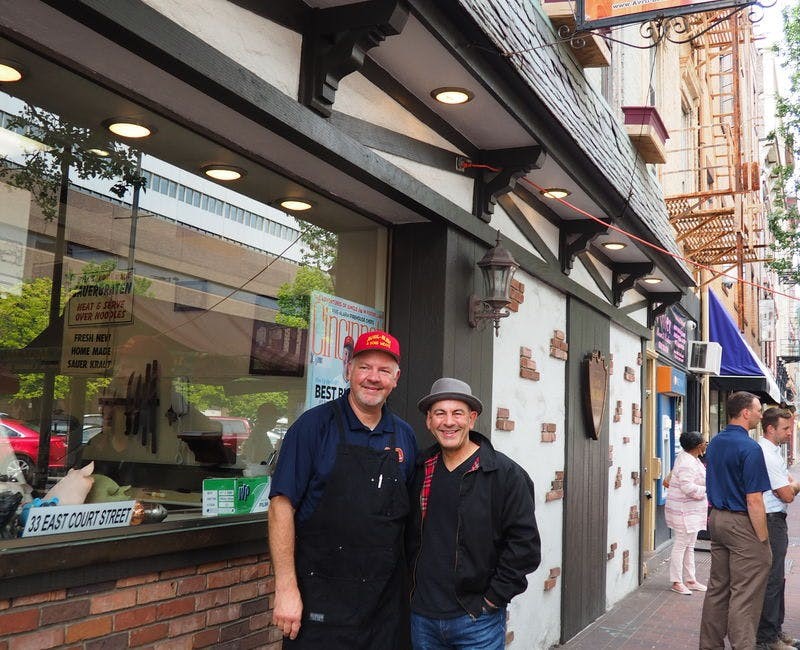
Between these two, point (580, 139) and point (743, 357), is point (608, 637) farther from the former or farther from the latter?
point (743, 357)

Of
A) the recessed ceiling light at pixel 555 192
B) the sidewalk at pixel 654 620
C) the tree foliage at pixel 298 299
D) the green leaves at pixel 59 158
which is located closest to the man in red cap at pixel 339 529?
the tree foliage at pixel 298 299

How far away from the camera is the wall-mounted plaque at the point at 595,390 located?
792 centimetres

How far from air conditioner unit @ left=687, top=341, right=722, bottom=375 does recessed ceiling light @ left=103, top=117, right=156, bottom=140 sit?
12.7 m

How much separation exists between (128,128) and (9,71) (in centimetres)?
64

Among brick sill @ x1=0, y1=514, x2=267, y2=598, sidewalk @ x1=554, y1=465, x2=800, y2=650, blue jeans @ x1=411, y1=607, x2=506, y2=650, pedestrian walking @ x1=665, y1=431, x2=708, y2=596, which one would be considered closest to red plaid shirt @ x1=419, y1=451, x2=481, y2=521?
blue jeans @ x1=411, y1=607, x2=506, y2=650

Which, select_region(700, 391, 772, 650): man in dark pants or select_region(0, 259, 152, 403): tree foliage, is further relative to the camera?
select_region(700, 391, 772, 650): man in dark pants

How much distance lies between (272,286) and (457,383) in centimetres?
164

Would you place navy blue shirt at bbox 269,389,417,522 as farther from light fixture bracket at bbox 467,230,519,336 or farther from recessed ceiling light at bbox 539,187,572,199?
recessed ceiling light at bbox 539,187,572,199

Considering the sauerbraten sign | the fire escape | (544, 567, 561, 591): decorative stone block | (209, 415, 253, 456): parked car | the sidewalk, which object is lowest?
the sidewalk

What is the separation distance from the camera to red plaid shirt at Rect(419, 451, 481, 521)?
3.60 meters

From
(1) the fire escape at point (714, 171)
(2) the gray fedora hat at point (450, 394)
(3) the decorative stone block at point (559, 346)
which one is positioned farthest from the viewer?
(1) the fire escape at point (714, 171)

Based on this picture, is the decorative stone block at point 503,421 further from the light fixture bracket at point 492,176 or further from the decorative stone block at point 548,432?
the light fixture bracket at point 492,176

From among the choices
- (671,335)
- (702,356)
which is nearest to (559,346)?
(671,335)

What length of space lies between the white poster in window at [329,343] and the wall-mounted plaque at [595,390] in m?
3.51
